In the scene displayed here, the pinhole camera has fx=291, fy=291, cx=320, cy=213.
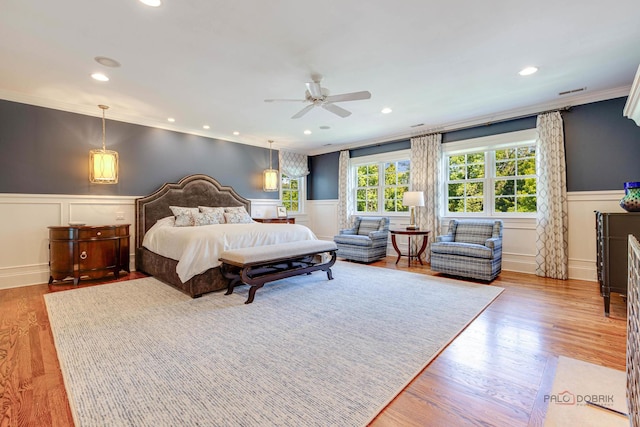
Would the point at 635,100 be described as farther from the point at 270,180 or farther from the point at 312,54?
the point at 270,180

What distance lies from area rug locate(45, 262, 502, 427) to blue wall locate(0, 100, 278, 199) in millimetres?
1845

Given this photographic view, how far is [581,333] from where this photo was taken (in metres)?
2.60

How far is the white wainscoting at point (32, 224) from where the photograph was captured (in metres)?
4.14

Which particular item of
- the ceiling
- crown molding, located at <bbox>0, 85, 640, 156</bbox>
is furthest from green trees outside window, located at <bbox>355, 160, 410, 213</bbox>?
the ceiling

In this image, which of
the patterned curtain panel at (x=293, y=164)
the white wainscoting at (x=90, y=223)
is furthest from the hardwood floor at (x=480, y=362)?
the patterned curtain panel at (x=293, y=164)

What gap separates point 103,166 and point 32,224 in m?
1.27

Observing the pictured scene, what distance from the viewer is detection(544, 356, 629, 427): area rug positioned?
1.49 m

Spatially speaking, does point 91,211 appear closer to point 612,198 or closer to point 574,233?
point 574,233

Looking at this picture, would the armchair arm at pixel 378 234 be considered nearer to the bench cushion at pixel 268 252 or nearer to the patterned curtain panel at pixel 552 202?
the bench cushion at pixel 268 252

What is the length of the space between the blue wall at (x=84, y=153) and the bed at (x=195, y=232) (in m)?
0.28

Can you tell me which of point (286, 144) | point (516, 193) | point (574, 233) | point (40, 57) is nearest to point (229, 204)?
point (286, 144)

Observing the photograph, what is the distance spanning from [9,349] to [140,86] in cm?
317

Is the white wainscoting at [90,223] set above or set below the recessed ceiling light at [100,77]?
below

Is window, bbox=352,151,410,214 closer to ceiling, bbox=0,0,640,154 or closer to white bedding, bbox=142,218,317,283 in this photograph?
ceiling, bbox=0,0,640,154
